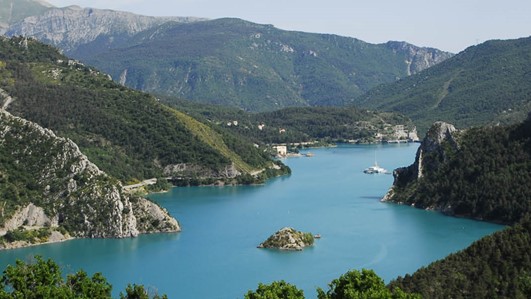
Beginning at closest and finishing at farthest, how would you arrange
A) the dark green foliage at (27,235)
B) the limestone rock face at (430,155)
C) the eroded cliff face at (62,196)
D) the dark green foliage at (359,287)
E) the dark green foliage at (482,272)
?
1. the dark green foliage at (359,287)
2. the dark green foliage at (482,272)
3. the dark green foliage at (27,235)
4. the eroded cliff face at (62,196)
5. the limestone rock face at (430,155)

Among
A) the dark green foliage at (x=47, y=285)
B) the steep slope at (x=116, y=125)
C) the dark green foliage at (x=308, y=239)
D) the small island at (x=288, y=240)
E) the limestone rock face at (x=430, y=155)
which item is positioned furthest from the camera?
the steep slope at (x=116, y=125)

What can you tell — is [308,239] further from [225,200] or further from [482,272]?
[225,200]

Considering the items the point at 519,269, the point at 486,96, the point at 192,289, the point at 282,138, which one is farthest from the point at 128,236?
the point at 486,96

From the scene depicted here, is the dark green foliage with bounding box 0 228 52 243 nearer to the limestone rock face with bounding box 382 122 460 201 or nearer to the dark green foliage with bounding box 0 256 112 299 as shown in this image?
the dark green foliage with bounding box 0 256 112 299

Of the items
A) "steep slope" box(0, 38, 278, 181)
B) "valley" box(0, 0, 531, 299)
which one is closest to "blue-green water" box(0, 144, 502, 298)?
"valley" box(0, 0, 531, 299)

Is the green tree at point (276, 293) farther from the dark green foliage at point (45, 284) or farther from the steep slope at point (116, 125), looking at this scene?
the steep slope at point (116, 125)

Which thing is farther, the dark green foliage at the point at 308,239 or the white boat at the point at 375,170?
the white boat at the point at 375,170

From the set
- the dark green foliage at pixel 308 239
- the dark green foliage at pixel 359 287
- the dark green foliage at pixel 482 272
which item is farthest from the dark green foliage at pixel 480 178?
the dark green foliage at pixel 359 287
